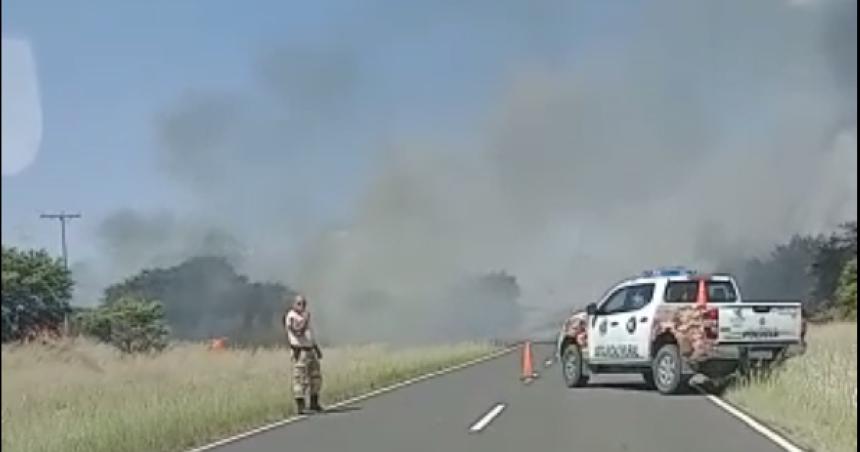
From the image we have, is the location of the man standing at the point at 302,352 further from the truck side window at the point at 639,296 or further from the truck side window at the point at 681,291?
the truck side window at the point at 681,291

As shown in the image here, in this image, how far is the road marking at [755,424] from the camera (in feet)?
53.6

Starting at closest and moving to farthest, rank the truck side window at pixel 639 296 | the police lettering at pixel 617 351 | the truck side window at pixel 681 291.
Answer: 1. the truck side window at pixel 681 291
2. the police lettering at pixel 617 351
3. the truck side window at pixel 639 296

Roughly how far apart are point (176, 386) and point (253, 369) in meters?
8.16

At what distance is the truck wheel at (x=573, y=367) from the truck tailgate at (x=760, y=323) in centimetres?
444

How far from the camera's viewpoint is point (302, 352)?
22672 mm

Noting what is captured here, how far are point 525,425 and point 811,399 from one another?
4.20 m

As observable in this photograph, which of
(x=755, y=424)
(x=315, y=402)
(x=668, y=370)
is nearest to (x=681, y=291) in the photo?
(x=668, y=370)

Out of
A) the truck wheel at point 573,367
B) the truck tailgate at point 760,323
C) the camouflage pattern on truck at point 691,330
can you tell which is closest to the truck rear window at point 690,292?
the camouflage pattern on truck at point 691,330

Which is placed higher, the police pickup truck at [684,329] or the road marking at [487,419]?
the police pickup truck at [684,329]

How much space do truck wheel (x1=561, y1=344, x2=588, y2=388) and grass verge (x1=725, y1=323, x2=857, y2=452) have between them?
410cm

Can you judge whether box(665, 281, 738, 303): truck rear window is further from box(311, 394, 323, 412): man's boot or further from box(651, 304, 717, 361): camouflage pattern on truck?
box(311, 394, 323, 412): man's boot

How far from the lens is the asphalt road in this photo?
55.6 ft

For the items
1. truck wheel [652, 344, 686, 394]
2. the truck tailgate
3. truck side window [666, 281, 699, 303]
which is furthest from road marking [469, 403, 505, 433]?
the truck tailgate

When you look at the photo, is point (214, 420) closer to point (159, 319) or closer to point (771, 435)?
point (159, 319)
